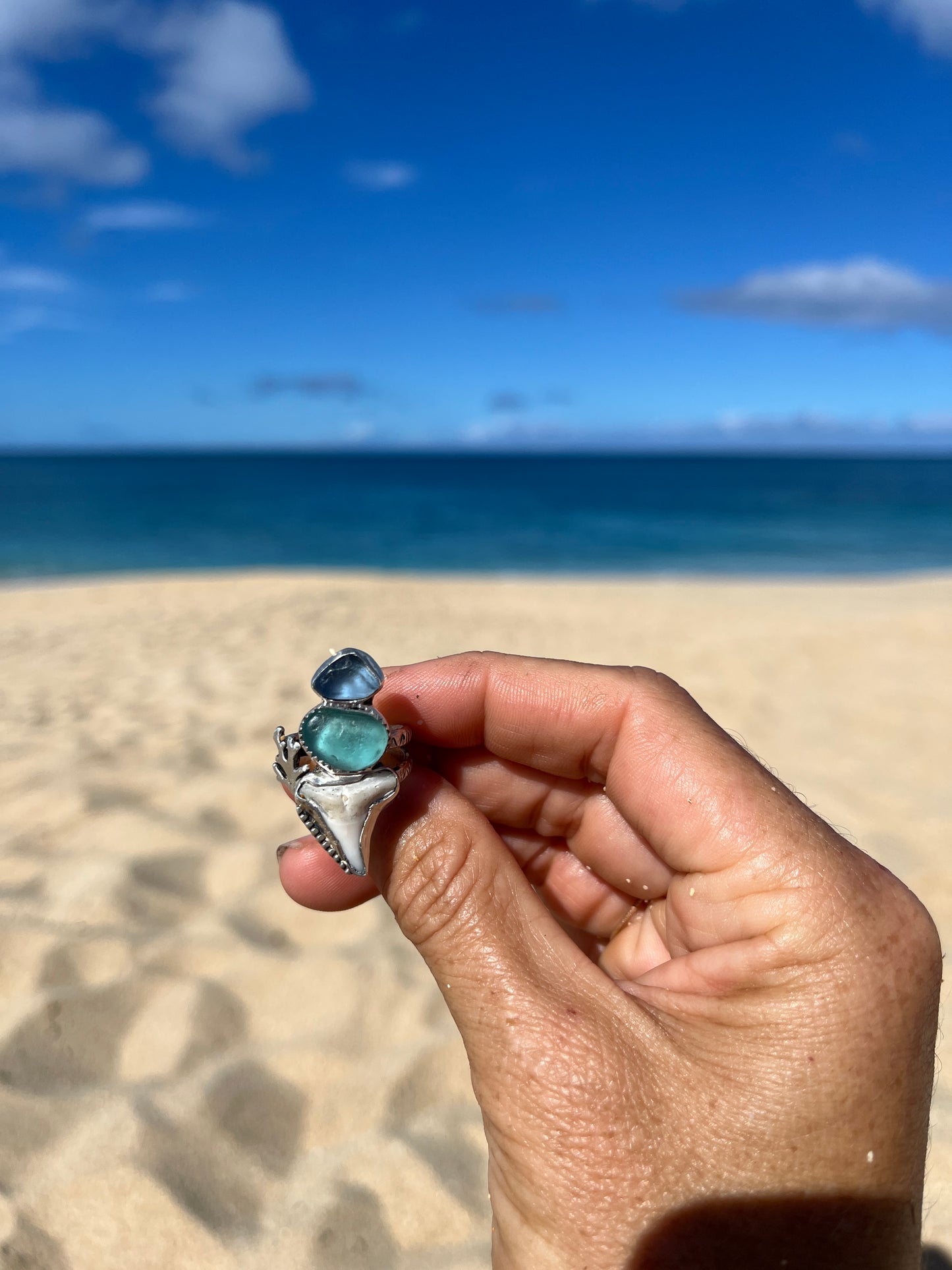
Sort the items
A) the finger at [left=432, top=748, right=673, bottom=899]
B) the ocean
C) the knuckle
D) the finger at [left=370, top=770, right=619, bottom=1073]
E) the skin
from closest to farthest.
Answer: the skin
the finger at [left=370, top=770, right=619, bottom=1073]
the knuckle
the finger at [left=432, top=748, right=673, bottom=899]
the ocean

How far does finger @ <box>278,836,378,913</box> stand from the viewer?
1.78 metres

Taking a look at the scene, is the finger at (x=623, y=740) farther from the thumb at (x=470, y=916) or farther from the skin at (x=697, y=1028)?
the thumb at (x=470, y=916)

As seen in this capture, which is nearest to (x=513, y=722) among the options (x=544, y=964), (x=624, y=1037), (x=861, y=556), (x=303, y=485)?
(x=544, y=964)

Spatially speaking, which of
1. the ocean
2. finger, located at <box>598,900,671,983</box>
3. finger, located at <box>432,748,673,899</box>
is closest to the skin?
finger, located at <box>598,900,671,983</box>

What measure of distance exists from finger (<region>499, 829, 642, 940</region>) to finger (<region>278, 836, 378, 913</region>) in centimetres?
39

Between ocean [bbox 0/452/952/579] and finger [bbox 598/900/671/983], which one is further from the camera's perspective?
ocean [bbox 0/452/952/579]

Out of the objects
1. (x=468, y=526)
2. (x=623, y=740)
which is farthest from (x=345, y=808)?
(x=468, y=526)

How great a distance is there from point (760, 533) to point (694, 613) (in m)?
21.9

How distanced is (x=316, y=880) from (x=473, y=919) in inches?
20.4

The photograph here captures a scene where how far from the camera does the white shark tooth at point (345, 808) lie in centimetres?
146

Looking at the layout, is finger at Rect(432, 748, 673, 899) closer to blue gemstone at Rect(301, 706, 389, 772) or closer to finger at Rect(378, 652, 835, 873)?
finger at Rect(378, 652, 835, 873)

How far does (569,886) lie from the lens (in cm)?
205

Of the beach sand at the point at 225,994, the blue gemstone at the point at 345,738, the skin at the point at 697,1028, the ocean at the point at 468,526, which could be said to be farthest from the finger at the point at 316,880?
the ocean at the point at 468,526

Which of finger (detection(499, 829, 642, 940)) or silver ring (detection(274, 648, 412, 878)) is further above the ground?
silver ring (detection(274, 648, 412, 878))
